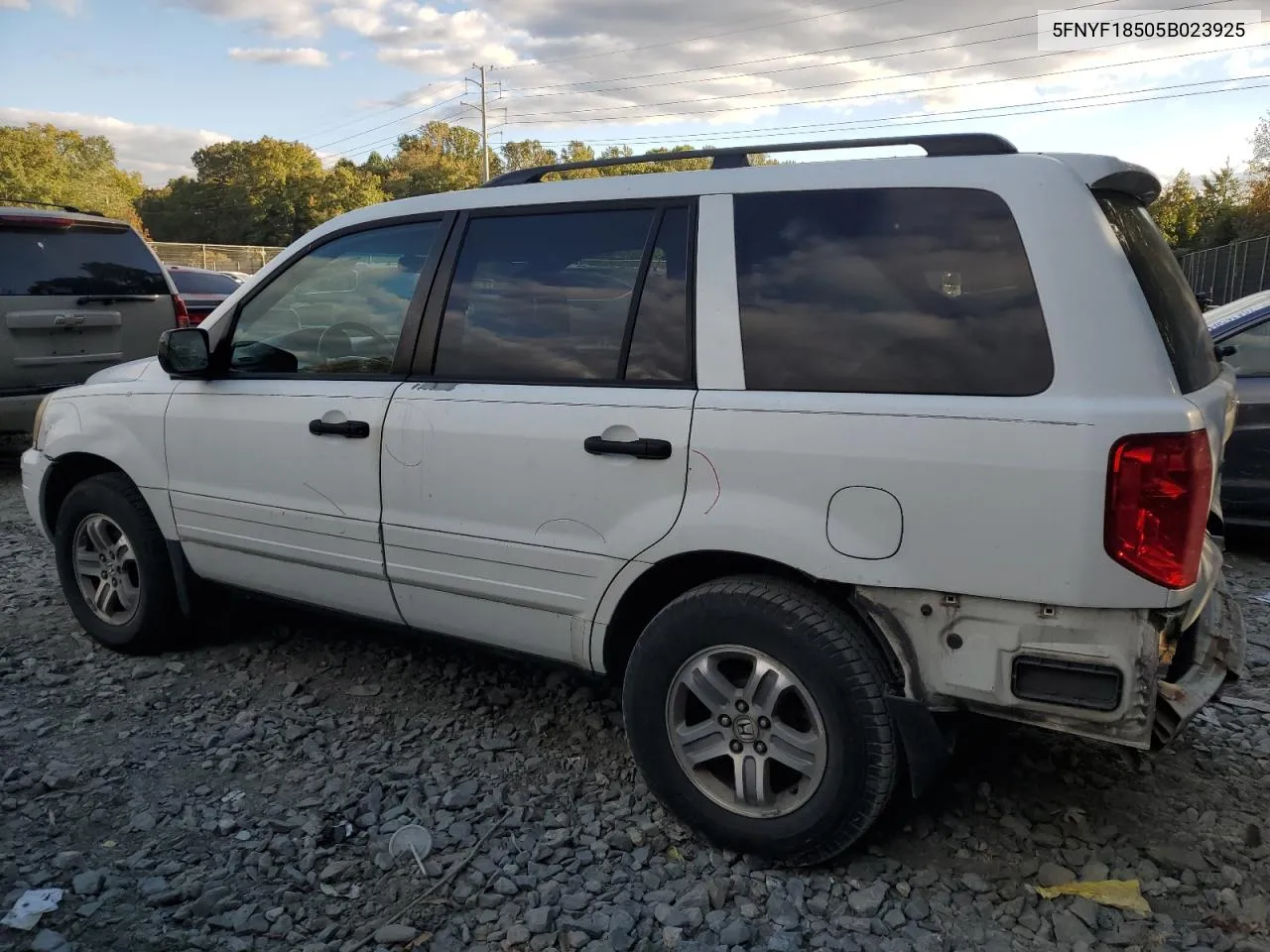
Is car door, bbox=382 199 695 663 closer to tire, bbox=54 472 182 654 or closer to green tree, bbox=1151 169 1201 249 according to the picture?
tire, bbox=54 472 182 654

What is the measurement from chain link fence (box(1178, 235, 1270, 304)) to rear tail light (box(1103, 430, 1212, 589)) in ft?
69.7

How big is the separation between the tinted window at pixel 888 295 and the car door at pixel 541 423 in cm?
25

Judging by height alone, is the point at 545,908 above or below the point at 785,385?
below

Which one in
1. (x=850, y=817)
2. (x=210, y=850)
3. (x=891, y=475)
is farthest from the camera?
(x=210, y=850)

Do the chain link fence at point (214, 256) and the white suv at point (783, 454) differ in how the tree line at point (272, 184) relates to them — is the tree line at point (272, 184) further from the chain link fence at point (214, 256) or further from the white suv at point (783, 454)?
the white suv at point (783, 454)

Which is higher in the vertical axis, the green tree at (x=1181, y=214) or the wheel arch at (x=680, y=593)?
the green tree at (x=1181, y=214)

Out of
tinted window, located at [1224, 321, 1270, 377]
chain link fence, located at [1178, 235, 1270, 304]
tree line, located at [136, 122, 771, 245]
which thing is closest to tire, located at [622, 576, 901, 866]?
tinted window, located at [1224, 321, 1270, 377]

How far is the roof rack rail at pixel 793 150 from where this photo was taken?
8.71 feet

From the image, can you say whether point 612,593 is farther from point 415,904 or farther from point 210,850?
point 210,850

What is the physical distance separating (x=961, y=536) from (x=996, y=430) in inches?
10.4

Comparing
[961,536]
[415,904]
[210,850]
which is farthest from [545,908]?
[961,536]

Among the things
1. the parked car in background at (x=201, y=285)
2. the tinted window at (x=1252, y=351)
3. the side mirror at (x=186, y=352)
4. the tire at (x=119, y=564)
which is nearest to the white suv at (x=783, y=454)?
the side mirror at (x=186, y=352)

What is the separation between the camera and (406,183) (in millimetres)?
82625

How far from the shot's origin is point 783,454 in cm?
259
